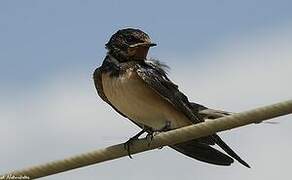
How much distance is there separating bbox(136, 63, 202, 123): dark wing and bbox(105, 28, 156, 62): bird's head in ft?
0.53

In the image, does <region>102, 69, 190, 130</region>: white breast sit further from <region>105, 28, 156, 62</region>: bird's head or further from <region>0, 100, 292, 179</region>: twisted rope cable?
<region>0, 100, 292, 179</region>: twisted rope cable

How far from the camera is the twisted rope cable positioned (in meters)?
3.47

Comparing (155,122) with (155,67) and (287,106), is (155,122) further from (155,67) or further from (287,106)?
(287,106)

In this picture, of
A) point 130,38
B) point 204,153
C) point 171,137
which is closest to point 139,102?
point 204,153

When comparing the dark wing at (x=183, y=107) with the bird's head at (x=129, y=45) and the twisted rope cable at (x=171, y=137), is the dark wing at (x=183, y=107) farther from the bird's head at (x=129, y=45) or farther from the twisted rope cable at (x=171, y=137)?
the twisted rope cable at (x=171, y=137)

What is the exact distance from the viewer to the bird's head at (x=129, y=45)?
A: 6.27m

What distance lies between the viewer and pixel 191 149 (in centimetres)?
593

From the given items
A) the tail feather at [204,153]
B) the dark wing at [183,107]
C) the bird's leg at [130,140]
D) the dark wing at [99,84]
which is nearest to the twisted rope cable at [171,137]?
the bird's leg at [130,140]

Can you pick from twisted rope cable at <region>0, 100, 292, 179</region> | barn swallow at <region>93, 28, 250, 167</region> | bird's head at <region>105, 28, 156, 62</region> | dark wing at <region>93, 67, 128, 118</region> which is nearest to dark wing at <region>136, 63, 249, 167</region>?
barn swallow at <region>93, 28, 250, 167</region>

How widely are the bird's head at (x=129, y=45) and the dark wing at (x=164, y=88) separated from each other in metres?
0.16

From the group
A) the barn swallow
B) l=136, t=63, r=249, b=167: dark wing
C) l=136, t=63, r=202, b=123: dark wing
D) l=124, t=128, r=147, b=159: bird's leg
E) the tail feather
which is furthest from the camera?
l=136, t=63, r=202, b=123: dark wing

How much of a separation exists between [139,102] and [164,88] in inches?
9.8

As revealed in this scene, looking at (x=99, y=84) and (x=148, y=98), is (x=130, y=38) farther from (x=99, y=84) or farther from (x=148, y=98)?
(x=148, y=98)

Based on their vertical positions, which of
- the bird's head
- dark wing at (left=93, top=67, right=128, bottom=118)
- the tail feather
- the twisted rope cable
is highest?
the bird's head
